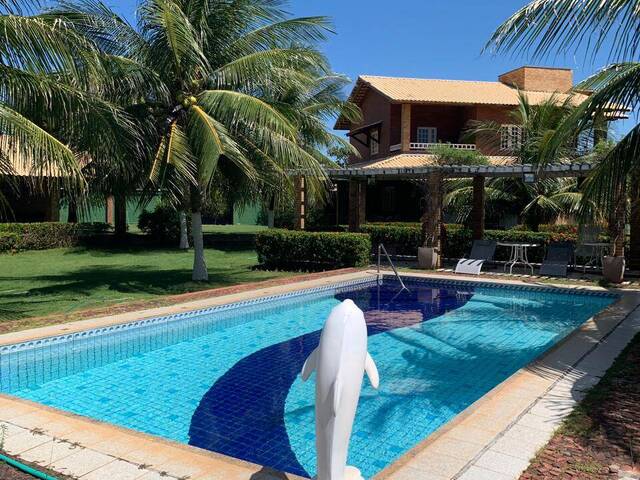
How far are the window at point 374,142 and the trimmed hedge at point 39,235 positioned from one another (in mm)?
16218

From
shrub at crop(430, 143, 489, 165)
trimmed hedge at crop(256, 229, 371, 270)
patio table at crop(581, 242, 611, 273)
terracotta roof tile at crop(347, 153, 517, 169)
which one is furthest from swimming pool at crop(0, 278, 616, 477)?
terracotta roof tile at crop(347, 153, 517, 169)

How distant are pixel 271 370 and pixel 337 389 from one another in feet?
16.4

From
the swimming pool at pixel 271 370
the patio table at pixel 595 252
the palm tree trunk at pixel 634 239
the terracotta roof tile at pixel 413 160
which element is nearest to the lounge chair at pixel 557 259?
the patio table at pixel 595 252

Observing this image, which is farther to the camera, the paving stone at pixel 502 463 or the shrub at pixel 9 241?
the shrub at pixel 9 241

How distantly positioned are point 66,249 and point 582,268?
19594mm

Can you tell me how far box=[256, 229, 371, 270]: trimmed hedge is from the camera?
650 inches

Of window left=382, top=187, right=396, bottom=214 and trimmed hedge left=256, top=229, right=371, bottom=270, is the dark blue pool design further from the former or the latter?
window left=382, top=187, right=396, bottom=214

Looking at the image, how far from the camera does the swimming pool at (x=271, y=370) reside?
5.59 m

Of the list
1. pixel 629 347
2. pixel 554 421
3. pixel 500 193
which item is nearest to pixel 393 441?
pixel 554 421

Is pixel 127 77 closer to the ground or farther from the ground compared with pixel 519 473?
farther from the ground

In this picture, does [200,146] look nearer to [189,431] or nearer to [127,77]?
[127,77]

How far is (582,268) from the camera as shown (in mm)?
16188

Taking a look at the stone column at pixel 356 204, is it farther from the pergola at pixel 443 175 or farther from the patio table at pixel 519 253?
the patio table at pixel 519 253

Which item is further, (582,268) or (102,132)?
(582,268)
